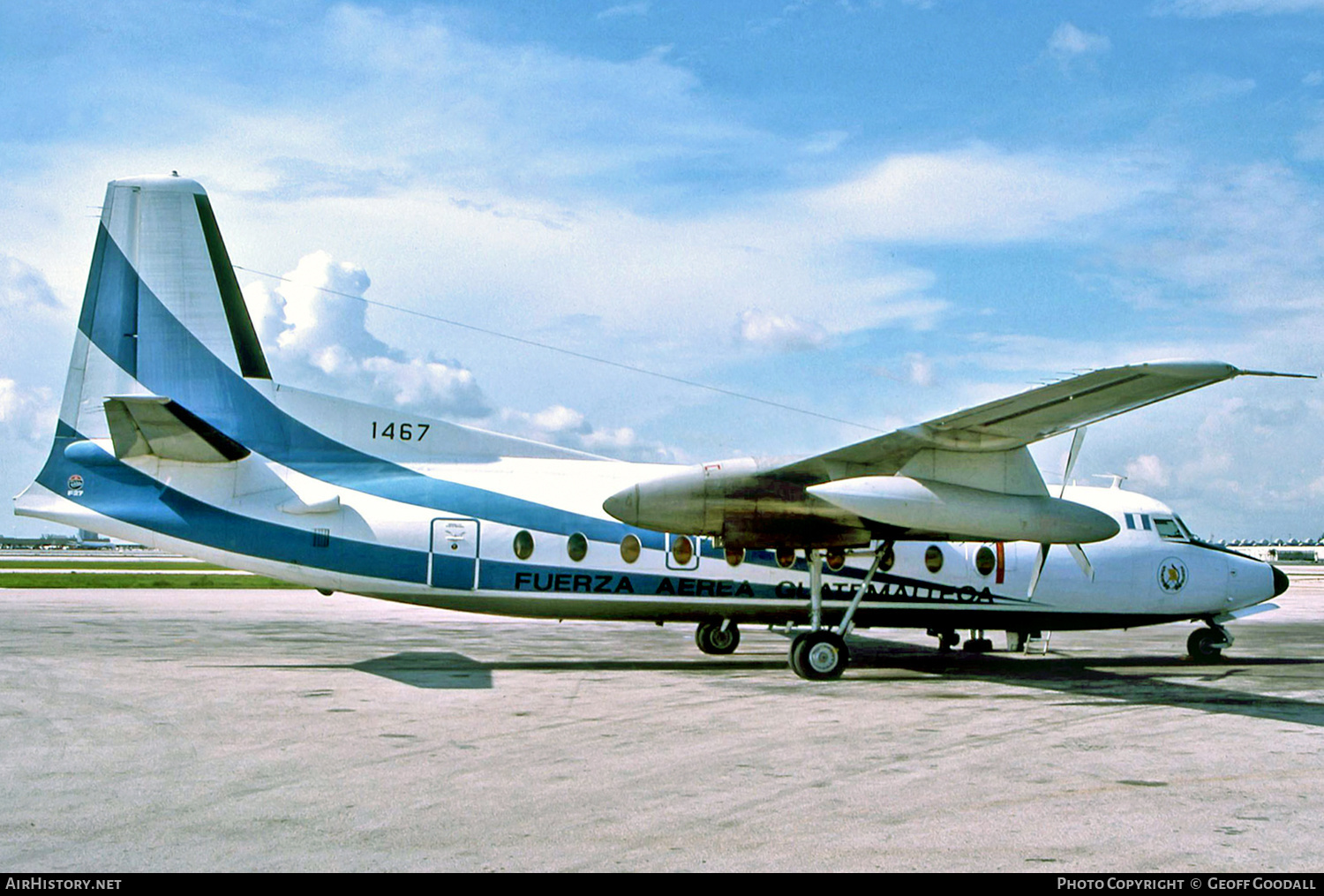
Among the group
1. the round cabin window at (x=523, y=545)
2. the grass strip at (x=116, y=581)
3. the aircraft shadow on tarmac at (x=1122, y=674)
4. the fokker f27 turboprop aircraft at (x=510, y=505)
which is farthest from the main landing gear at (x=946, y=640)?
the grass strip at (x=116, y=581)

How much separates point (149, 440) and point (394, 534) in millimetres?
3898

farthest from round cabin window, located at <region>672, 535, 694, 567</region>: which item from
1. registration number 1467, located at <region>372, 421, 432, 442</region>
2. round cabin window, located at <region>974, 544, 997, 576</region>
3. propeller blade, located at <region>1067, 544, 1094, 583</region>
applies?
propeller blade, located at <region>1067, 544, 1094, 583</region>

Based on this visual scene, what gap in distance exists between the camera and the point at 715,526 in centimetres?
1617

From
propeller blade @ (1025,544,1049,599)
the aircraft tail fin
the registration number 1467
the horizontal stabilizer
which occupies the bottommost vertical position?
propeller blade @ (1025,544,1049,599)

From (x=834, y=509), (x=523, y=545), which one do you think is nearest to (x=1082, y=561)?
(x=834, y=509)

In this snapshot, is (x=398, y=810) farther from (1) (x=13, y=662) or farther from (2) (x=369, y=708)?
(1) (x=13, y=662)

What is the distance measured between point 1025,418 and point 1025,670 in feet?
19.6

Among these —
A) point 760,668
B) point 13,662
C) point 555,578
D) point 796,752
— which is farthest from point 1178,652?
point 13,662

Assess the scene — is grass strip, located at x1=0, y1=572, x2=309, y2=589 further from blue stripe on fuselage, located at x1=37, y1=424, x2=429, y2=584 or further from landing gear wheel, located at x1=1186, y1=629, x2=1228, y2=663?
landing gear wheel, located at x1=1186, y1=629, x2=1228, y2=663

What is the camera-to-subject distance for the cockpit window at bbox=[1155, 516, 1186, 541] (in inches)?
787

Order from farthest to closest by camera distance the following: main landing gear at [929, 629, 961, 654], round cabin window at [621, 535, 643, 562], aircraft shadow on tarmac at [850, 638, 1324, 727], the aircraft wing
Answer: main landing gear at [929, 629, 961, 654]
round cabin window at [621, 535, 643, 562]
aircraft shadow on tarmac at [850, 638, 1324, 727]
the aircraft wing

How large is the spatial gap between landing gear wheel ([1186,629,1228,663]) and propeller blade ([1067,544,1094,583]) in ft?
9.60

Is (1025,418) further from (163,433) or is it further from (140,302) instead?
(140,302)

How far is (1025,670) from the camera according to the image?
18.4 m
